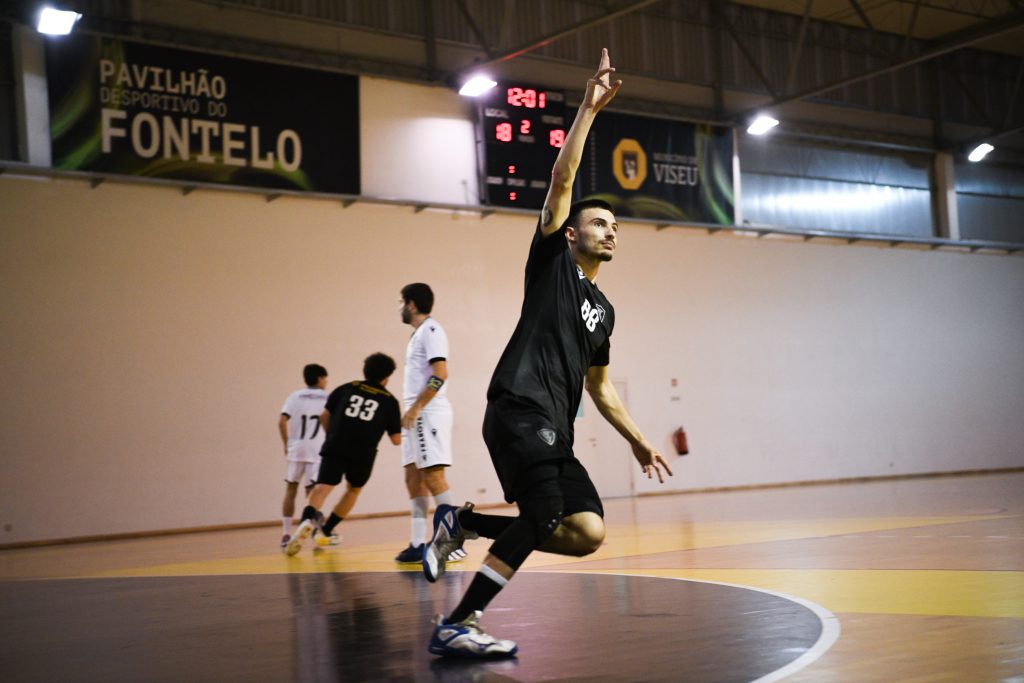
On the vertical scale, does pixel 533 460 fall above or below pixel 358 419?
below

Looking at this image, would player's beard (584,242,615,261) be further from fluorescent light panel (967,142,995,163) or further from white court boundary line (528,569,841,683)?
fluorescent light panel (967,142,995,163)

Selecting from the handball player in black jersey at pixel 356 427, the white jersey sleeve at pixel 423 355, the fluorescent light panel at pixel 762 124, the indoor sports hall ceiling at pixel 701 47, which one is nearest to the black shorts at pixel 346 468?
the handball player in black jersey at pixel 356 427

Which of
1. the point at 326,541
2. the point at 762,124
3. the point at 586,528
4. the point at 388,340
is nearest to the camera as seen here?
the point at 586,528

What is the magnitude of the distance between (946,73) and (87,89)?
1954 cm

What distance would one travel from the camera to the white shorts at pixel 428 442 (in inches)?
365

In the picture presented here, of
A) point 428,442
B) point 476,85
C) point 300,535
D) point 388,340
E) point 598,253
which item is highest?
point 476,85

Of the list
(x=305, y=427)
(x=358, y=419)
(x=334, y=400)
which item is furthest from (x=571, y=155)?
(x=305, y=427)

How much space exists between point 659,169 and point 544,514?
1807 cm

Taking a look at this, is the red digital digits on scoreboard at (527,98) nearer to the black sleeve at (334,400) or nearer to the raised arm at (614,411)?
the black sleeve at (334,400)

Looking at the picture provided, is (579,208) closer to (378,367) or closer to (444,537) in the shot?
(444,537)

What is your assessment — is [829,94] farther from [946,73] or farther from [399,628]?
[399,628]

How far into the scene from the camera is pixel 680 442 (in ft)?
70.7

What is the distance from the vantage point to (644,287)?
71.1 ft

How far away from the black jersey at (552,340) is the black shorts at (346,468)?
6.08 m
